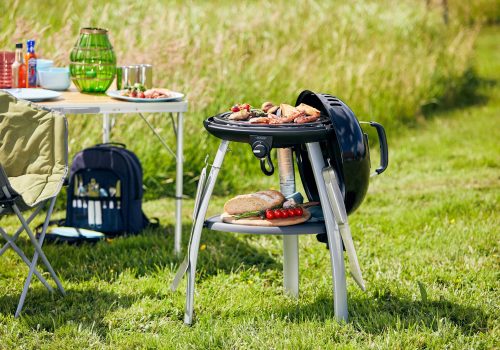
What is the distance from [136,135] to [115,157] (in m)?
1.68

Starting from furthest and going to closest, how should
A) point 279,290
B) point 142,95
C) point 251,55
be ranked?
point 251,55 → point 142,95 → point 279,290

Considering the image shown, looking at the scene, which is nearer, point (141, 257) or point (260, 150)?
point (260, 150)

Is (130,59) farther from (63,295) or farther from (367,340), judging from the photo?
(367,340)

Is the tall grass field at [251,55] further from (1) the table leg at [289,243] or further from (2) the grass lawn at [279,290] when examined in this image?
(1) the table leg at [289,243]

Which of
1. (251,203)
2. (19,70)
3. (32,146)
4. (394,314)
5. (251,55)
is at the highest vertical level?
(19,70)

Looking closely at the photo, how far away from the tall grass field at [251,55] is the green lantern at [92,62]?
4.19 ft

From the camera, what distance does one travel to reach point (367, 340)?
3.84 meters

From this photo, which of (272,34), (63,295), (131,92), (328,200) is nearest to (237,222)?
(328,200)

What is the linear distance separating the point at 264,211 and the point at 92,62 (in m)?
1.79

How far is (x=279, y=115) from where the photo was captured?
4105 millimetres

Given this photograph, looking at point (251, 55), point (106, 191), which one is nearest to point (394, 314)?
point (106, 191)

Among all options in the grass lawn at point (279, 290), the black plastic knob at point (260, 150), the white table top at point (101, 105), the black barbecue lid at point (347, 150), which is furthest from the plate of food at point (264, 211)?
the white table top at point (101, 105)

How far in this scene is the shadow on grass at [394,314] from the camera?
3.97 m

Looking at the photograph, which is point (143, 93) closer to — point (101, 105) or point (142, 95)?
point (142, 95)
